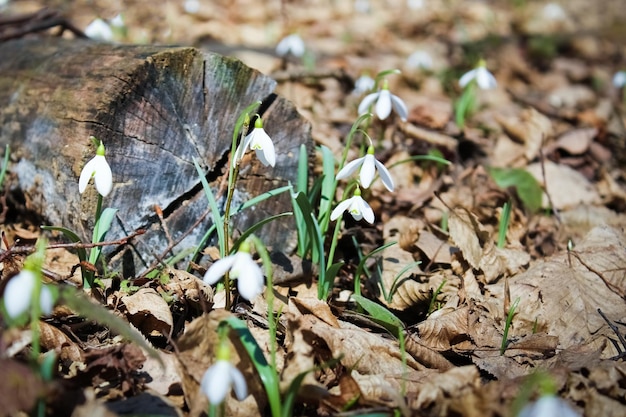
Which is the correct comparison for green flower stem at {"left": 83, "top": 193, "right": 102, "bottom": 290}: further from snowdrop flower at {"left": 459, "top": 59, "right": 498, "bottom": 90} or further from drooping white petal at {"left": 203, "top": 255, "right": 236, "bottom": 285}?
snowdrop flower at {"left": 459, "top": 59, "right": 498, "bottom": 90}

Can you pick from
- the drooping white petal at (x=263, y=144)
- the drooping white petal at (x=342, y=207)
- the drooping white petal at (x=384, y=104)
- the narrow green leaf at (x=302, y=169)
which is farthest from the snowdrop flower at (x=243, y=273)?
the drooping white petal at (x=384, y=104)

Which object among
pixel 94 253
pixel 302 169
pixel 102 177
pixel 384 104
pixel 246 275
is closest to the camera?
pixel 246 275

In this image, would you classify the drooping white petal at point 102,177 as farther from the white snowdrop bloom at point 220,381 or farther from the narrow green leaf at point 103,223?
the white snowdrop bloom at point 220,381

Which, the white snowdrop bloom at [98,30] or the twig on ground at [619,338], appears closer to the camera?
the twig on ground at [619,338]

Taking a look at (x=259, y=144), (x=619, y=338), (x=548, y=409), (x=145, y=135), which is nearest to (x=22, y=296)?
(x=259, y=144)

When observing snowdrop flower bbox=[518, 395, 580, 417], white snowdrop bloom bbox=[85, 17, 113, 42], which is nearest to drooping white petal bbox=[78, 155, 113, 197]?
snowdrop flower bbox=[518, 395, 580, 417]

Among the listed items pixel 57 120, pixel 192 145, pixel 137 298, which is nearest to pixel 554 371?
pixel 137 298

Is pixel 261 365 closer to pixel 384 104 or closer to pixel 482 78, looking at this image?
pixel 384 104
